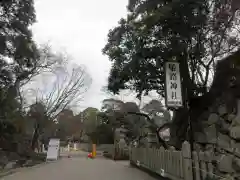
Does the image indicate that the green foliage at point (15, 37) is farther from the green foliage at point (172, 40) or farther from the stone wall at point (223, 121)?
the stone wall at point (223, 121)

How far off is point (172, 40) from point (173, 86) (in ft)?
6.43

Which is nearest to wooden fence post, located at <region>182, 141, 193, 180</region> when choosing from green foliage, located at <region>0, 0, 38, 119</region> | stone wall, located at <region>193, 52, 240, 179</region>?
stone wall, located at <region>193, 52, 240, 179</region>

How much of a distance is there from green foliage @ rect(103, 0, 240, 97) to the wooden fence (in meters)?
2.95

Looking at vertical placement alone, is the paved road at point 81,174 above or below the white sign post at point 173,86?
below

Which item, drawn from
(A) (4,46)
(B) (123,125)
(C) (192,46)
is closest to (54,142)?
(B) (123,125)

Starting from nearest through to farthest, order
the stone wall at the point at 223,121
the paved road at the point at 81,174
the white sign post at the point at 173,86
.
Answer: the stone wall at the point at 223,121 < the white sign post at the point at 173,86 < the paved road at the point at 81,174

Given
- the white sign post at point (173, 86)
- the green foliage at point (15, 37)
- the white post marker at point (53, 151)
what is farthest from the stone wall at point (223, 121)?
the white post marker at point (53, 151)

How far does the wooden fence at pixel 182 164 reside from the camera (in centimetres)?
749

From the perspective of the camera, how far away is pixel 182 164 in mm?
8094

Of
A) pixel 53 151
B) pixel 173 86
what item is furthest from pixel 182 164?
Answer: pixel 53 151

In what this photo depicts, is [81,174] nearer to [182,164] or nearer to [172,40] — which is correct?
[182,164]

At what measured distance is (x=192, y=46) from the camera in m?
11.0

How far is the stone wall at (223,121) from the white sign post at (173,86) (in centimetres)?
146

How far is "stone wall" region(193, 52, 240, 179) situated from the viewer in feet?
26.2
